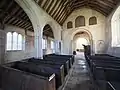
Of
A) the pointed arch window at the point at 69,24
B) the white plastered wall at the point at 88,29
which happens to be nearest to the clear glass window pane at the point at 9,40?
the white plastered wall at the point at 88,29

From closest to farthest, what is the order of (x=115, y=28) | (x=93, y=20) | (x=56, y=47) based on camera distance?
(x=115, y=28) < (x=56, y=47) < (x=93, y=20)

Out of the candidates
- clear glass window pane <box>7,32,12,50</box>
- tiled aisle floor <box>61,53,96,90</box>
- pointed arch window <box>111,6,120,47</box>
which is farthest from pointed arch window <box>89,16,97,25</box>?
clear glass window pane <box>7,32,12,50</box>

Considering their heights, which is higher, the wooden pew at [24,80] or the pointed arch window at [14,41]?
the pointed arch window at [14,41]

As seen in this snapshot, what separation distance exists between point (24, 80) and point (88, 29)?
32.7ft

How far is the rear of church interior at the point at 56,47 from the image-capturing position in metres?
2.59

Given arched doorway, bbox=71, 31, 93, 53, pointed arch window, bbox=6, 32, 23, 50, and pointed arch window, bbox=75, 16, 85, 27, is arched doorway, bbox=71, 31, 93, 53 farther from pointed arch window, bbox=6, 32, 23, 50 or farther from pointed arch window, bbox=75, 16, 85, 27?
pointed arch window, bbox=6, 32, 23, 50

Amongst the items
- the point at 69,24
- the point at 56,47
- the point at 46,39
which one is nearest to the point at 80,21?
the point at 69,24

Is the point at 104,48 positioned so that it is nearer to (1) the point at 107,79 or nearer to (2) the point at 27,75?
(1) the point at 107,79

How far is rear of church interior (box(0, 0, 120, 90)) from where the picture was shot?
102 inches

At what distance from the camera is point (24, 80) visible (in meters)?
2.41

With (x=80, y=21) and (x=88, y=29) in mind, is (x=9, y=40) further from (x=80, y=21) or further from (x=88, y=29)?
(x=88, y=29)

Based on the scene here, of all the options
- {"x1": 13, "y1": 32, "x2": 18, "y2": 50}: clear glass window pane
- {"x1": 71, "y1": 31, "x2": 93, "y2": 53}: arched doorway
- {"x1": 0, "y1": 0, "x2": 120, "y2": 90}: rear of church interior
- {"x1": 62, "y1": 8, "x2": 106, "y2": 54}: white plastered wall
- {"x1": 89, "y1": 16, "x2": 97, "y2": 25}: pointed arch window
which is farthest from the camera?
{"x1": 71, "y1": 31, "x2": 93, "y2": 53}: arched doorway

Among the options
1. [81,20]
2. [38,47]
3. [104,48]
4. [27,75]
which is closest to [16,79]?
[27,75]

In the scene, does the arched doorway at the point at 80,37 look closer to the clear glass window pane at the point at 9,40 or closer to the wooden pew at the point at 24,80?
the clear glass window pane at the point at 9,40
